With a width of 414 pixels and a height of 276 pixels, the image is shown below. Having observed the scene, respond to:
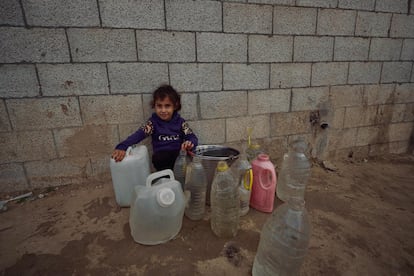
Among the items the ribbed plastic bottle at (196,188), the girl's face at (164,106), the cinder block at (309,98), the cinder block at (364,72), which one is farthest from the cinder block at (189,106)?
the cinder block at (364,72)

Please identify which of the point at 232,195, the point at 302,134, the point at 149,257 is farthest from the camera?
the point at 302,134

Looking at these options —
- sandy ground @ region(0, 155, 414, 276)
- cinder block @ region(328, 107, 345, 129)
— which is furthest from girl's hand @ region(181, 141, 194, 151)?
cinder block @ region(328, 107, 345, 129)

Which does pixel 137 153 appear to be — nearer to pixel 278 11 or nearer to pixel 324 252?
pixel 324 252

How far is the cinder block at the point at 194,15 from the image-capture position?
1981mm

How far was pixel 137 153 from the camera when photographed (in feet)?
6.11

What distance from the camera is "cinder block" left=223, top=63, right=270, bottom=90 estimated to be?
229 cm

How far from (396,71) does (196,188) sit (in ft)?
10.7

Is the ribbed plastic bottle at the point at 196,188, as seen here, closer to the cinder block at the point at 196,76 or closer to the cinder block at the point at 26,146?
the cinder block at the point at 196,76

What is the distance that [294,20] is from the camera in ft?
7.65

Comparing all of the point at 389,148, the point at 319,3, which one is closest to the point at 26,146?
the point at 319,3

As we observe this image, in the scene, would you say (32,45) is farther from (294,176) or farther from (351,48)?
(351,48)

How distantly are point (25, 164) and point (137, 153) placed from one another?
3.87ft

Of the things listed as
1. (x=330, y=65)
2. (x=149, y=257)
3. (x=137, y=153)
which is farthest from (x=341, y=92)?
(x=149, y=257)

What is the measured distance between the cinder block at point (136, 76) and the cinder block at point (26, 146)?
813 mm
